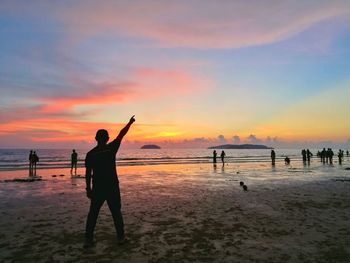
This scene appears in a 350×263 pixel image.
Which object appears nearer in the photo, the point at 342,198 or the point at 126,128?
the point at 126,128

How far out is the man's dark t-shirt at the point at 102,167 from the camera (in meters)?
7.07

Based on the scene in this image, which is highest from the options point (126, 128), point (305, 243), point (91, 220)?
point (126, 128)

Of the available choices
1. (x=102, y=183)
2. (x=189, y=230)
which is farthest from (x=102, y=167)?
(x=189, y=230)

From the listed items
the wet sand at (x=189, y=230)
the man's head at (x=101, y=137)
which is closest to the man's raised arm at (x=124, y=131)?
the man's head at (x=101, y=137)

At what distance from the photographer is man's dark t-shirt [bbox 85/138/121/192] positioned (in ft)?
23.2

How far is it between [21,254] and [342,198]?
12.0 meters

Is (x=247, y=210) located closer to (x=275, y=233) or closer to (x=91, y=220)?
(x=275, y=233)

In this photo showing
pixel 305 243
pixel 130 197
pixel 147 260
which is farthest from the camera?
pixel 130 197

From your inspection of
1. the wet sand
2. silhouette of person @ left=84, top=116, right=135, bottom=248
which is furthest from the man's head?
the wet sand

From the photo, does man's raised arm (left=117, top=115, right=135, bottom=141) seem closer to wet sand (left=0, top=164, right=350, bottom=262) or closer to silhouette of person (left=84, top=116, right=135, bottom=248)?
silhouette of person (left=84, top=116, right=135, bottom=248)

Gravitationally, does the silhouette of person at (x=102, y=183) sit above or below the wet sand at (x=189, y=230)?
above

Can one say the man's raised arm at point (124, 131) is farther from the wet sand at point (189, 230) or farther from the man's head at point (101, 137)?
the wet sand at point (189, 230)

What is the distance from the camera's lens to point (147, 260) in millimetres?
6020

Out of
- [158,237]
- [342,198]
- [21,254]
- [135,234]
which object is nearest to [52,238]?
[21,254]
